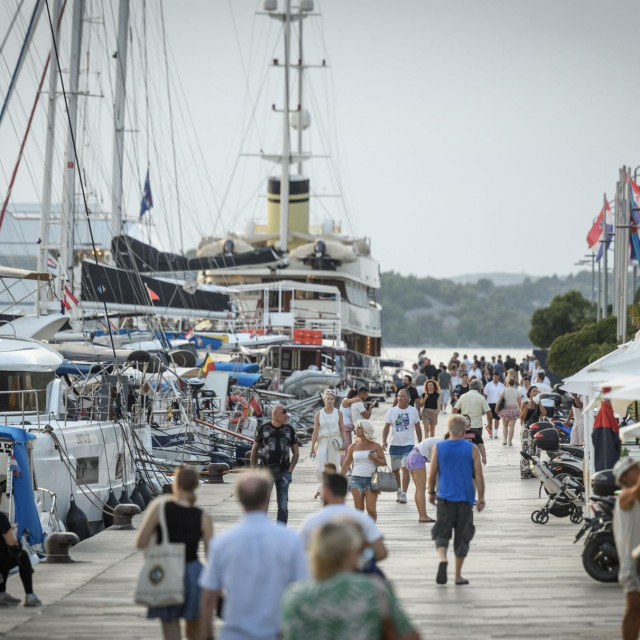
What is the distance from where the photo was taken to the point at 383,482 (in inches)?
605

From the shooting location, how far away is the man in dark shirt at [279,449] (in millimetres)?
14969

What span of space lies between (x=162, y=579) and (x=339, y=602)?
2.63m

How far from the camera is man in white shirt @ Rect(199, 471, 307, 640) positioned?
6.70 meters

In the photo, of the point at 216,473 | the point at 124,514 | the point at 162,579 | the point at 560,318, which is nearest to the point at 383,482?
the point at 124,514

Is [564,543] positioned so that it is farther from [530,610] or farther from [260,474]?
[260,474]

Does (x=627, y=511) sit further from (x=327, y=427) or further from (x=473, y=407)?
(x=473, y=407)

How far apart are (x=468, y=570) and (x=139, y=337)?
18926 millimetres

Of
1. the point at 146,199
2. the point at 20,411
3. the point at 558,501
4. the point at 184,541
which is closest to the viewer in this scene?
the point at 184,541

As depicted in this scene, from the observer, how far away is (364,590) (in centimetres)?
562

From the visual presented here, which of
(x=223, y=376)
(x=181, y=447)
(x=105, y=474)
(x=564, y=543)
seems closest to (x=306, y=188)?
(x=223, y=376)

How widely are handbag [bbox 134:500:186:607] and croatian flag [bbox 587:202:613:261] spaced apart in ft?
133

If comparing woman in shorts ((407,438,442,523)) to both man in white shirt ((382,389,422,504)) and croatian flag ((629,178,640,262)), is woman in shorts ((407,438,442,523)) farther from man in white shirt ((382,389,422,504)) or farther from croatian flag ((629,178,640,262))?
croatian flag ((629,178,640,262))

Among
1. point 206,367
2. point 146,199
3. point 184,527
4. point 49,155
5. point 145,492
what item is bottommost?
point 145,492

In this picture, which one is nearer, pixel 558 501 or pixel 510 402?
pixel 558 501
